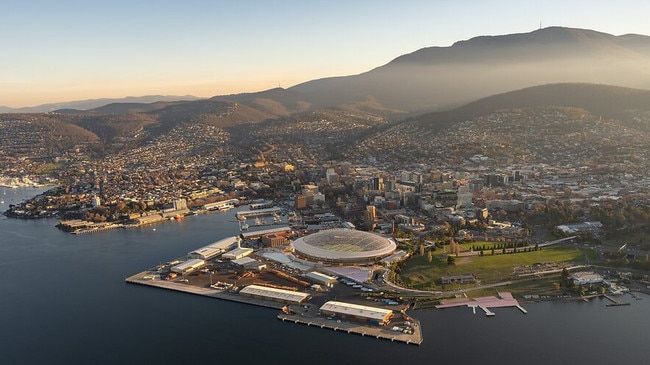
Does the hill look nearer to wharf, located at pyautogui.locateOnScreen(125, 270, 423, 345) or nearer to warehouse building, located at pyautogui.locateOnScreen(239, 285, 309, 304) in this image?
warehouse building, located at pyautogui.locateOnScreen(239, 285, 309, 304)

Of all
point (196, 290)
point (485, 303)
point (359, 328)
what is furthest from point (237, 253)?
point (485, 303)

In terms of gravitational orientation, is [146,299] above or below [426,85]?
below

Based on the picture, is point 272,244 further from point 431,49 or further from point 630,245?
point 431,49

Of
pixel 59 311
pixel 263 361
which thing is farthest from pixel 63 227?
pixel 263 361

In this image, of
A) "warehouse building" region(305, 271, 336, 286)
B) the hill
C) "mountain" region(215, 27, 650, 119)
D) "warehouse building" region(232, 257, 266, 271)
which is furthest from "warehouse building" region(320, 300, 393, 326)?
"mountain" region(215, 27, 650, 119)

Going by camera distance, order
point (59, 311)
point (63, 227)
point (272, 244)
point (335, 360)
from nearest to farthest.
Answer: point (335, 360) → point (59, 311) → point (272, 244) → point (63, 227)

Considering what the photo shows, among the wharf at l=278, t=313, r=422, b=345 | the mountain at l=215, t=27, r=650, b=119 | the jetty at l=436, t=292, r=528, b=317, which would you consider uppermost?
the mountain at l=215, t=27, r=650, b=119
